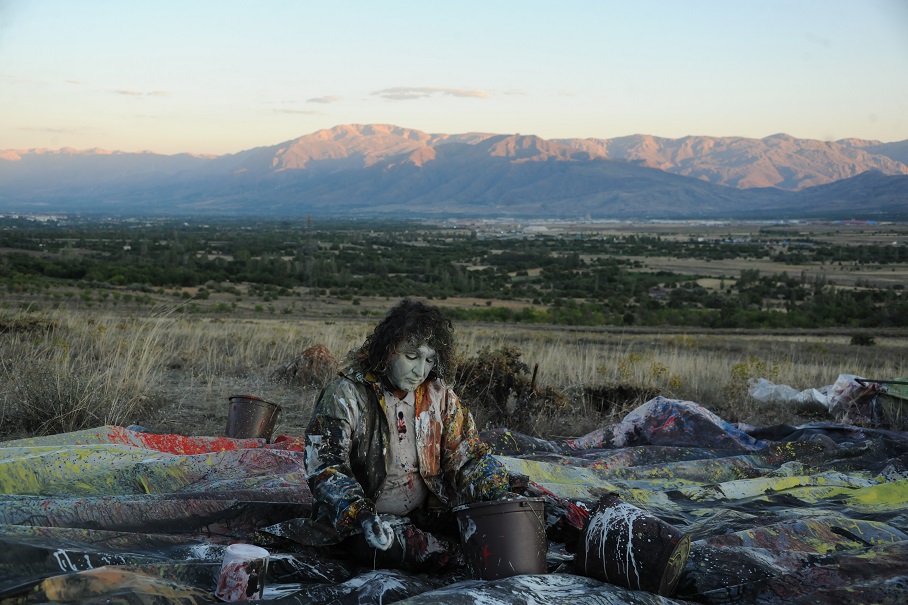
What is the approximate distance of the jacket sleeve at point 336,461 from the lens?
3225 mm

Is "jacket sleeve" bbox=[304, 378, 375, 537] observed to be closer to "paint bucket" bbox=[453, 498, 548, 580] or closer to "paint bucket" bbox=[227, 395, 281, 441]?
"paint bucket" bbox=[453, 498, 548, 580]

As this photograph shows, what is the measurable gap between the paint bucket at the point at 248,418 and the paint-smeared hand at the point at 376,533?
2.98m

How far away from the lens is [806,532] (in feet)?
13.5

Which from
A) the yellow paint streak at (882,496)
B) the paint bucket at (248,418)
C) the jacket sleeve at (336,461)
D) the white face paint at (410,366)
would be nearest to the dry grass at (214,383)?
the paint bucket at (248,418)

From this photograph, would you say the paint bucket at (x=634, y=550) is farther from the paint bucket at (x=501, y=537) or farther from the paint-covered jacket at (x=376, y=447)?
the paint-covered jacket at (x=376, y=447)

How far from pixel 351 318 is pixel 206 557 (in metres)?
20.2

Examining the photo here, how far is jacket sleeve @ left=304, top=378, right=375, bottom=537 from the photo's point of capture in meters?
3.22

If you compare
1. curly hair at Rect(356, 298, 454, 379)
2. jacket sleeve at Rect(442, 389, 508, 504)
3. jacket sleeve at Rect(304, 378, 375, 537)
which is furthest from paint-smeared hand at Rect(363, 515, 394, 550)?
curly hair at Rect(356, 298, 454, 379)

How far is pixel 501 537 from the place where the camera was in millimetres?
3160

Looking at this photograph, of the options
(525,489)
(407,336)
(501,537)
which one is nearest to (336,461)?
(407,336)

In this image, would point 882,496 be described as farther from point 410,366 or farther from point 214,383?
point 214,383

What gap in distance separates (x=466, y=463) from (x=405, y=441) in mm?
281

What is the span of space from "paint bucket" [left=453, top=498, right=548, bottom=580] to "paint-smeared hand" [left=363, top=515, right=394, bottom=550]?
0.98 ft

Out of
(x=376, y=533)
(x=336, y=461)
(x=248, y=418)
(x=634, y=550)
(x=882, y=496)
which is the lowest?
(x=882, y=496)
